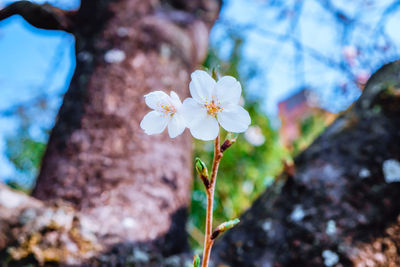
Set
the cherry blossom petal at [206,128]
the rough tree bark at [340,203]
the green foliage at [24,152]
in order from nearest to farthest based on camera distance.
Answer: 1. the cherry blossom petal at [206,128]
2. the rough tree bark at [340,203]
3. the green foliage at [24,152]

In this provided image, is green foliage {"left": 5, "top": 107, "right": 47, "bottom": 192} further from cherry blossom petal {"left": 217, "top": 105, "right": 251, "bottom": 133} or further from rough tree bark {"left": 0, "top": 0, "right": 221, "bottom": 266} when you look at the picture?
cherry blossom petal {"left": 217, "top": 105, "right": 251, "bottom": 133}

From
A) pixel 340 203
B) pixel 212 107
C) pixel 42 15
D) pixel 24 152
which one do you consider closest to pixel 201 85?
pixel 212 107

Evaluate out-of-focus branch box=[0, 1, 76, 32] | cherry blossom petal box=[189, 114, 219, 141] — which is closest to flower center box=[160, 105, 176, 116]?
cherry blossom petal box=[189, 114, 219, 141]

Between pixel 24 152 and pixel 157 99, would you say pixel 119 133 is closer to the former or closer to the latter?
pixel 157 99

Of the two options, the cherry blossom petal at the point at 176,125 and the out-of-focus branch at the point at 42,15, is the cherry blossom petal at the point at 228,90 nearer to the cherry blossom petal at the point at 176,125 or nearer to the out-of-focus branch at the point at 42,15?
the cherry blossom petal at the point at 176,125

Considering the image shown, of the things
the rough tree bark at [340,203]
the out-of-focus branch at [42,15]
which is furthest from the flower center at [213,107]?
the out-of-focus branch at [42,15]
